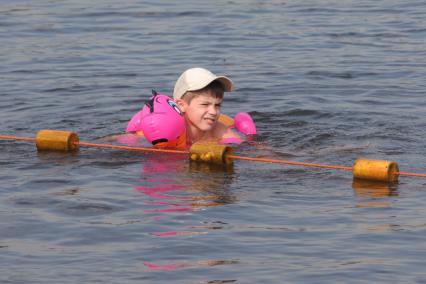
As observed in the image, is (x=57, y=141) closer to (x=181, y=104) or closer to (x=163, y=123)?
(x=163, y=123)

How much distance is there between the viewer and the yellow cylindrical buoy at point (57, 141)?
938cm

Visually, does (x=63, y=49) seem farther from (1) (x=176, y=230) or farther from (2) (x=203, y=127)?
(1) (x=176, y=230)

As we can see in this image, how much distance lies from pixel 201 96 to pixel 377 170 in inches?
76.0

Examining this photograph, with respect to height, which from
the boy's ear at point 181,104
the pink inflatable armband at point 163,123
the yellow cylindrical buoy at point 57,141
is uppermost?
the boy's ear at point 181,104

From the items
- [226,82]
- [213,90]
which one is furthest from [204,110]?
[226,82]

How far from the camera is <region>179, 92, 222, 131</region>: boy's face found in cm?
944

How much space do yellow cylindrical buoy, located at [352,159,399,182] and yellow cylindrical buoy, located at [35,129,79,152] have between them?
2533 millimetres

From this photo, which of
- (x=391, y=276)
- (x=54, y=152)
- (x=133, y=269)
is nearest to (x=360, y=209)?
(x=391, y=276)

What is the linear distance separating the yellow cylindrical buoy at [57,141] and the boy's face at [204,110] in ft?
3.32

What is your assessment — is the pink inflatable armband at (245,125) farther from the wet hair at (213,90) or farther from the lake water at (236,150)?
the wet hair at (213,90)

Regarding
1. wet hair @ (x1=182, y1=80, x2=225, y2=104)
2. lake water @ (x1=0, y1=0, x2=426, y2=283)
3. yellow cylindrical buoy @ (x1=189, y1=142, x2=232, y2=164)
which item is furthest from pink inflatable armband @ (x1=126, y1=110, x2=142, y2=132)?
yellow cylindrical buoy @ (x1=189, y1=142, x2=232, y2=164)

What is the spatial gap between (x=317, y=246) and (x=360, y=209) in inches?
36.6

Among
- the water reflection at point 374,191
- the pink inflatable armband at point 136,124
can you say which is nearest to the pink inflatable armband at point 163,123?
the pink inflatable armband at point 136,124

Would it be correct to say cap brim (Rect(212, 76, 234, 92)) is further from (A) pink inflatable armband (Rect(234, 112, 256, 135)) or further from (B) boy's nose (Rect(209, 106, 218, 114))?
(A) pink inflatable armband (Rect(234, 112, 256, 135))
